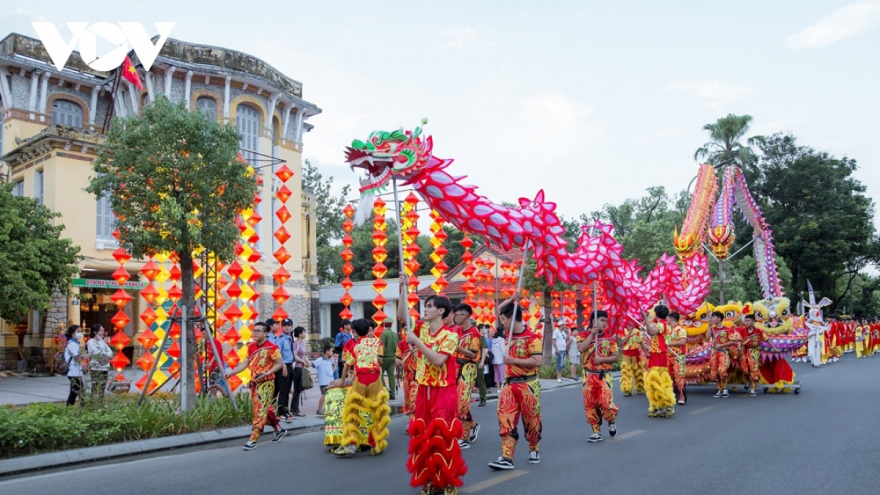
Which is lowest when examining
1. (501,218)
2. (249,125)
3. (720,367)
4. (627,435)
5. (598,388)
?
(627,435)

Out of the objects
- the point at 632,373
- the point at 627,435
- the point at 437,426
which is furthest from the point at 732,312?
the point at 437,426

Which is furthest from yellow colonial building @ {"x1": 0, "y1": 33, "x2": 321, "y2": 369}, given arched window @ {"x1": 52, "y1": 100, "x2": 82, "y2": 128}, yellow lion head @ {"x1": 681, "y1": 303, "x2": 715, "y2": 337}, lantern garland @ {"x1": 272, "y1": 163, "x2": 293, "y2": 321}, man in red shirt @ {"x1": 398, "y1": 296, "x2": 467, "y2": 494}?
man in red shirt @ {"x1": 398, "y1": 296, "x2": 467, "y2": 494}

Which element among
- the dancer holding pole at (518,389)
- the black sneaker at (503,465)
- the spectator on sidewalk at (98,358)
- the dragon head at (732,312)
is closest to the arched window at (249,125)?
the spectator on sidewalk at (98,358)

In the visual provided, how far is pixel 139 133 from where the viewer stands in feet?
33.4

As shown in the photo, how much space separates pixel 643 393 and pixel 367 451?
7.57 m

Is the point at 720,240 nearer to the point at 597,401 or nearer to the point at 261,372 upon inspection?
the point at 597,401

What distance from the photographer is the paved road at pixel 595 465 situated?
21.0 ft

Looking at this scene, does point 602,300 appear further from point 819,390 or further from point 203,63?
point 203,63

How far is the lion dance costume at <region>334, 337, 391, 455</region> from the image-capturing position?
8.02 metres

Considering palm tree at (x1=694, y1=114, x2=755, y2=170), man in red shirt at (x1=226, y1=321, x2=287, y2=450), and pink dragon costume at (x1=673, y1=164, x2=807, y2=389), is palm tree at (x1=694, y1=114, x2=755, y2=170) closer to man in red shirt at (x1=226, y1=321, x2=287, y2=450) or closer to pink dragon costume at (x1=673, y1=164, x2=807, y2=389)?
pink dragon costume at (x1=673, y1=164, x2=807, y2=389)

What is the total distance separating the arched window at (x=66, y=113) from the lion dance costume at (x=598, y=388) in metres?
20.5

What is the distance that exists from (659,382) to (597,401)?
2.33m

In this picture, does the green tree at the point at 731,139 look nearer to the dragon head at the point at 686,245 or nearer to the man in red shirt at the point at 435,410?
the dragon head at the point at 686,245

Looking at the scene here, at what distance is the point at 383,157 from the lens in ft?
25.3
